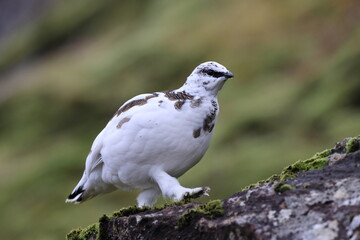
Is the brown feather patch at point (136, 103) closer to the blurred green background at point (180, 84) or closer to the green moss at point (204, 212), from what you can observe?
the green moss at point (204, 212)

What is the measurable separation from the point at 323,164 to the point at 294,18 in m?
19.0

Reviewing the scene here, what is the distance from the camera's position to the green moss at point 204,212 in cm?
486

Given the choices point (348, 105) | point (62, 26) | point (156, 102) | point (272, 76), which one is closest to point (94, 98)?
point (272, 76)

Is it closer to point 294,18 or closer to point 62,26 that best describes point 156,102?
point 294,18

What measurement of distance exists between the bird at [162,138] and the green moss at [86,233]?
0.68 m

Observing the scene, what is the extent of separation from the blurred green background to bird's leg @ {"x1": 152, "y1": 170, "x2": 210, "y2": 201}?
816 cm

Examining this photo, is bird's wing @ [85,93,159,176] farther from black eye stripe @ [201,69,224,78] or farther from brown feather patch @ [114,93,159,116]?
black eye stripe @ [201,69,224,78]

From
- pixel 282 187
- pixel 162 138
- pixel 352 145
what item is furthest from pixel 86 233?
pixel 352 145

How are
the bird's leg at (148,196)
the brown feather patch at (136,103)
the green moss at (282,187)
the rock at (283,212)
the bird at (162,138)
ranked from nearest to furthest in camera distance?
A: the rock at (283,212) < the green moss at (282,187) < the bird at (162,138) < the brown feather patch at (136,103) < the bird's leg at (148,196)

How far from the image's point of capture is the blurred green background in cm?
1636

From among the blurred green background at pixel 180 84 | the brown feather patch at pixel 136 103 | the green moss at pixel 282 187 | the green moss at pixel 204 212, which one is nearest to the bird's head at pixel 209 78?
the brown feather patch at pixel 136 103

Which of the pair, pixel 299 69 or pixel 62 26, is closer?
pixel 299 69

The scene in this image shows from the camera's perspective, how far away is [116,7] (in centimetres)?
3391

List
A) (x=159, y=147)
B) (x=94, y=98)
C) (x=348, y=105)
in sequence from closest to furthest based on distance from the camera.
A: (x=159, y=147)
(x=348, y=105)
(x=94, y=98)
